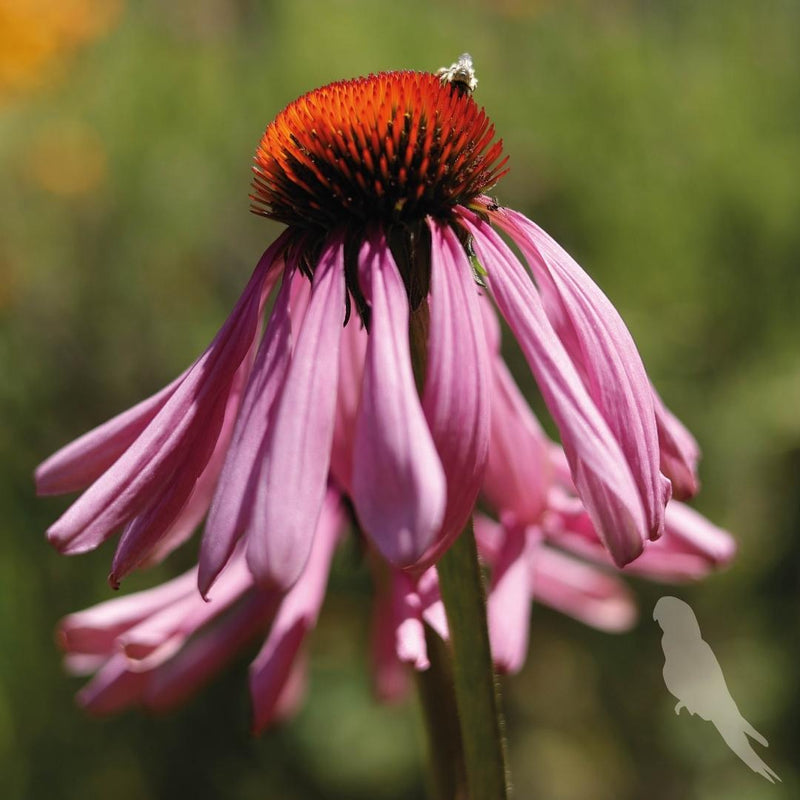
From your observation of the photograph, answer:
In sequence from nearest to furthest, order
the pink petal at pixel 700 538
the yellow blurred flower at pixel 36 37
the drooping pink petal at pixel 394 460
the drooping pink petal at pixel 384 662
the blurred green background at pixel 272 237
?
the drooping pink petal at pixel 394 460, the pink petal at pixel 700 538, the drooping pink petal at pixel 384 662, the blurred green background at pixel 272 237, the yellow blurred flower at pixel 36 37

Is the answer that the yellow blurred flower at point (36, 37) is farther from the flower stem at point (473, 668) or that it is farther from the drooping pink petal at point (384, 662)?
the flower stem at point (473, 668)

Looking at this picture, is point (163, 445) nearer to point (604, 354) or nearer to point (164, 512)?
point (164, 512)

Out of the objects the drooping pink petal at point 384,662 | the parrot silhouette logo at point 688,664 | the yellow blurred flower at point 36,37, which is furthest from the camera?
the yellow blurred flower at point 36,37

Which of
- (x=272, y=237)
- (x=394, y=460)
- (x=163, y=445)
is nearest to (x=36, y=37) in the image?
(x=272, y=237)

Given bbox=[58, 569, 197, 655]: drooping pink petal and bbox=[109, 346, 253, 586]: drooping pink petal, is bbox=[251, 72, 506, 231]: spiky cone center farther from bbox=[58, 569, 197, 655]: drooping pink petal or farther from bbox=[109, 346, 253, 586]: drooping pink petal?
bbox=[58, 569, 197, 655]: drooping pink petal

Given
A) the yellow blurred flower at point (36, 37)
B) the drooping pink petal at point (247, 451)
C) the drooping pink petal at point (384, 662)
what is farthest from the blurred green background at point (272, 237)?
the drooping pink petal at point (247, 451)

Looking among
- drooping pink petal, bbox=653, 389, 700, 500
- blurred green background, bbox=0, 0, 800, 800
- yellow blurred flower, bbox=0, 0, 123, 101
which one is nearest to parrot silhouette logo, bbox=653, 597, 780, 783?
drooping pink petal, bbox=653, 389, 700, 500

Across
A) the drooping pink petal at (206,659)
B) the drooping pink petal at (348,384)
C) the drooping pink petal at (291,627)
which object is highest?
the drooping pink petal at (348,384)
